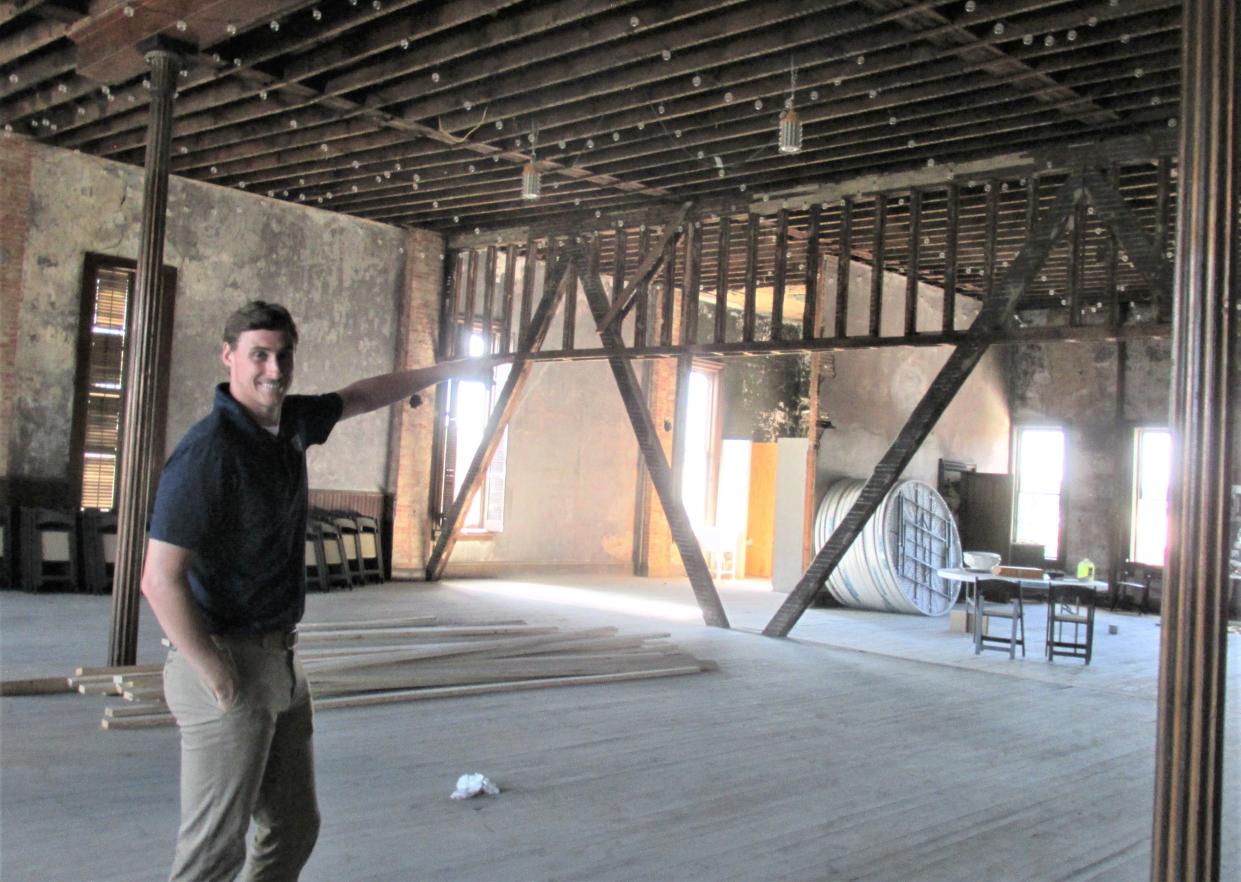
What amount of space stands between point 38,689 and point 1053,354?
1439cm

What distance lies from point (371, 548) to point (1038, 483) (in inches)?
394

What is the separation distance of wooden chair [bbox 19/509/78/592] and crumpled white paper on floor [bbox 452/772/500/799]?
6.91 meters

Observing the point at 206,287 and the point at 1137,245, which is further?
the point at 206,287

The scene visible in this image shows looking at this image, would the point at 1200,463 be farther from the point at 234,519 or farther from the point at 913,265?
the point at 913,265

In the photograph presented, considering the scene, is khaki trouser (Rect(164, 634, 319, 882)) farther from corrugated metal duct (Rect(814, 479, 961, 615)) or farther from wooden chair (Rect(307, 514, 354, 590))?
corrugated metal duct (Rect(814, 479, 961, 615))

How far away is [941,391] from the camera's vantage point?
9.10 metres

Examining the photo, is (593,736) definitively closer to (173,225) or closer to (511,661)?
(511,661)

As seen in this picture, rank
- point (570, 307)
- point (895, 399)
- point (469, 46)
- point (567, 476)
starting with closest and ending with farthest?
1. point (469, 46)
2. point (570, 307)
3. point (567, 476)
4. point (895, 399)

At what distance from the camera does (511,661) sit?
729 cm

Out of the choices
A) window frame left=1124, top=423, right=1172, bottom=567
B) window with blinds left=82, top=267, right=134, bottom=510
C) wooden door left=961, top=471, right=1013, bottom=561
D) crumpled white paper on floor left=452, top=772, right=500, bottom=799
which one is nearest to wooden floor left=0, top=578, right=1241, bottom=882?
crumpled white paper on floor left=452, top=772, right=500, bottom=799

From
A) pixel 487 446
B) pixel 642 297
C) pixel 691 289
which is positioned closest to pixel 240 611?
pixel 691 289

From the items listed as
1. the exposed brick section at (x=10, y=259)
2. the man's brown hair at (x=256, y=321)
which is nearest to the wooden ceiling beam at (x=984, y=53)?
the man's brown hair at (x=256, y=321)

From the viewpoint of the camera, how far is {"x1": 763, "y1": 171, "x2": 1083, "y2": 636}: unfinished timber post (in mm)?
8633

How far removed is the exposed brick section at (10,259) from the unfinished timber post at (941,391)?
7211 mm
